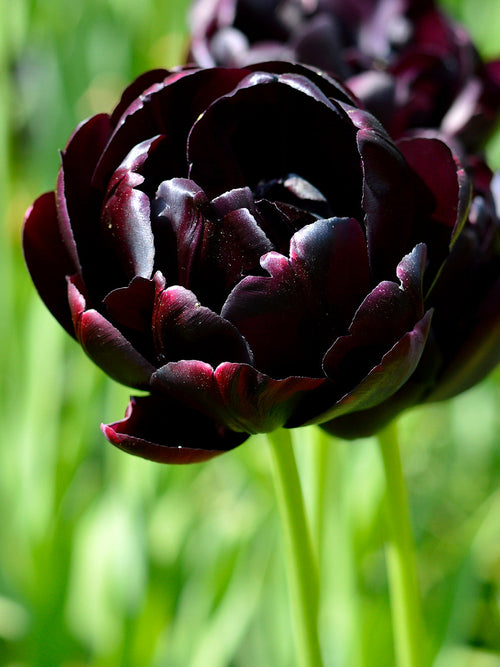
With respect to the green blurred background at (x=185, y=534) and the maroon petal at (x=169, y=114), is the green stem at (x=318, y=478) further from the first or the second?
the maroon petal at (x=169, y=114)

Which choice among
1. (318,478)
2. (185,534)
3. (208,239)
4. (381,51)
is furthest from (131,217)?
(185,534)

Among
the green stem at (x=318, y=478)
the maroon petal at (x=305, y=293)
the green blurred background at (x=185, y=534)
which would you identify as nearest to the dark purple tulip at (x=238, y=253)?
the maroon petal at (x=305, y=293)

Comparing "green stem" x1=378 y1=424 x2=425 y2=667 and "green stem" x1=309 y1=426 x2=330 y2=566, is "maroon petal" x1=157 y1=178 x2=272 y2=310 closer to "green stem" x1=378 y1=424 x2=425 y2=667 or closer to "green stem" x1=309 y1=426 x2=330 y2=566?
"green stem" x1=378 y1=424 x2=425 y2=667

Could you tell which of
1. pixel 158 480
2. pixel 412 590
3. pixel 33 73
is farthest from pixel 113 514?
pixel 33 73

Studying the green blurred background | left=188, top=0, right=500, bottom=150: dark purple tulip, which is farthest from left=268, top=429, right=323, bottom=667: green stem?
left=188, top=0, right=500, bottom=150: dark purple tulip

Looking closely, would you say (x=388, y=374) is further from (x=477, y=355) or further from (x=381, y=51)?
(x=381, y=51)

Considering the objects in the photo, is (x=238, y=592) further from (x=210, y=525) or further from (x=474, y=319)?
(x=474, y=319)
